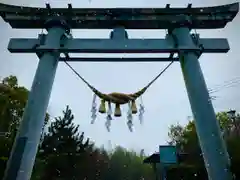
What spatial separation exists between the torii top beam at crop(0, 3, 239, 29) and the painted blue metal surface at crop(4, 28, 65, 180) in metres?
0.58

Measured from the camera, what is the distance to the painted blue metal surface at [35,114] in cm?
395

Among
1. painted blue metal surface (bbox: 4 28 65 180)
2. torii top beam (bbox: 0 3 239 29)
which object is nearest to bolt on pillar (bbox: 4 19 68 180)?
painted blue metal surface (bbox: 4 28 65 180)

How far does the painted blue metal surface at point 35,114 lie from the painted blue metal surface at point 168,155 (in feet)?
21.8

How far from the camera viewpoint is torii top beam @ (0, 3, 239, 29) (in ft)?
18.0

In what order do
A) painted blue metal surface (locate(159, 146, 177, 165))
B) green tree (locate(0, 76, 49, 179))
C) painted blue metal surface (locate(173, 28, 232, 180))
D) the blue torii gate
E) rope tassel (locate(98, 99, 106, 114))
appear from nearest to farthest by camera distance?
painted blue metal surface (locate(173, 28, 232, 180))
the blue torii gate
rope tassel (locate(98, 99, 106, 114))
painted blue metal surface (locate(159, 146, 177, 165))
green tree (locate(0, 76, 49, 179))

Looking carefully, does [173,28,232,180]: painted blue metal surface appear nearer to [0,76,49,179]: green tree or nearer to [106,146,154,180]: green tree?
[0,76,49,179]: green tree

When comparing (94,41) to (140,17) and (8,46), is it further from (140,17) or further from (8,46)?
(8,46)

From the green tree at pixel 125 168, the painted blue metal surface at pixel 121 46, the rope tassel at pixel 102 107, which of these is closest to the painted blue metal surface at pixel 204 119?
the painted blue metal surface at pixel 121 46

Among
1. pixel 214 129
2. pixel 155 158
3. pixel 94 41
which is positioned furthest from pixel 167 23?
pixel 155 158

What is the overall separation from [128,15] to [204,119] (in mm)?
3017

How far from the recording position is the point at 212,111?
175 inches

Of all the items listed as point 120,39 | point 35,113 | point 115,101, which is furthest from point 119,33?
point 35,113

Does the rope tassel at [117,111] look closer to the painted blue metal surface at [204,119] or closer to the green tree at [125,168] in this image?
the painted blue metal surface at [204,119]

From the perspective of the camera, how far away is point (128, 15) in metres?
5.61
